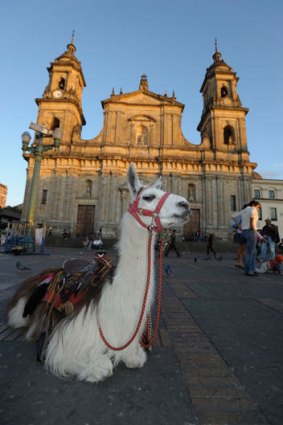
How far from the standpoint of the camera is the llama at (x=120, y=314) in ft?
4.74

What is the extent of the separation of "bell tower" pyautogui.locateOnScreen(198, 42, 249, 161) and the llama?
29.0 metres

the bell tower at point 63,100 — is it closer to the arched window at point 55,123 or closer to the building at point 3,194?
the arched window at point 55,123

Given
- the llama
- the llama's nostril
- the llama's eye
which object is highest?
the llama's eye

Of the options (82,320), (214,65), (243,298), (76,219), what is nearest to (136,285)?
(82,320)

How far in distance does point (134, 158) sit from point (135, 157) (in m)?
0.24

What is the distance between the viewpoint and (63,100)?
27.9 meters

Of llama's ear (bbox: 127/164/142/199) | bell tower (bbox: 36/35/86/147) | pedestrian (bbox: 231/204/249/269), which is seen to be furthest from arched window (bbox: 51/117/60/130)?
llama's ear (bbox: 127/164/142/199)

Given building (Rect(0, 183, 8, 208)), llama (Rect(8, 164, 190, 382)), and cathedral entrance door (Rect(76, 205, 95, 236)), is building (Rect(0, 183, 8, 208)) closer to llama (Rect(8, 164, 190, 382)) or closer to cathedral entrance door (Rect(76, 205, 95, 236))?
cathedral entrance door (Rect(76, 205, 95, 236))

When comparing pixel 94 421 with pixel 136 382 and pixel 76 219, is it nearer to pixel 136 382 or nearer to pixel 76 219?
pixel 136 382

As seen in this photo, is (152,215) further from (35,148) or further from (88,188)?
(88,188)

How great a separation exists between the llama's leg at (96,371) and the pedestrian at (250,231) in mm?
5802

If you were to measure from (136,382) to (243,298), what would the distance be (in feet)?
9.65

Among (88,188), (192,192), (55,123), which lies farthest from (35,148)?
(192,192)

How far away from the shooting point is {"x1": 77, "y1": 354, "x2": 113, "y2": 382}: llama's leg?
134 centimetres
